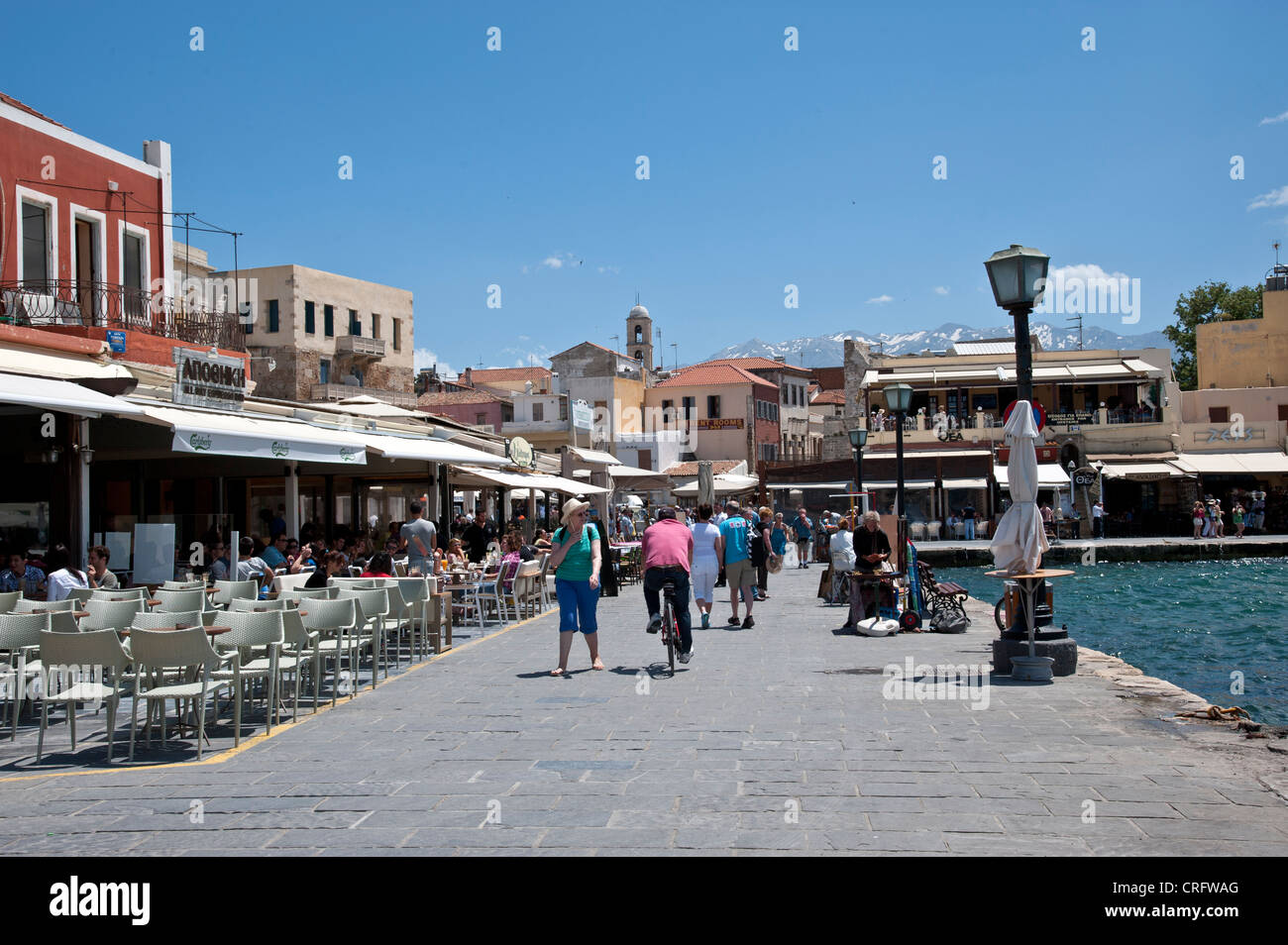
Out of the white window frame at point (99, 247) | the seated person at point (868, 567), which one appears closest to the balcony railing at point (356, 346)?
the white window frame at point (99, 247)

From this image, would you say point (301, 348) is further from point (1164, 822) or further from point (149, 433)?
point (1164, 822)

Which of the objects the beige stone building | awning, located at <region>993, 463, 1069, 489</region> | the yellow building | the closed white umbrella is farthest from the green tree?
the closed white umbrella


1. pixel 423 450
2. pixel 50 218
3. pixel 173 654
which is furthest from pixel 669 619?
pixel 50 218

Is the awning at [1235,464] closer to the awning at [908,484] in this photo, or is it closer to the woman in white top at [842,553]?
the awning at [908,484]

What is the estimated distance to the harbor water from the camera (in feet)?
46.1

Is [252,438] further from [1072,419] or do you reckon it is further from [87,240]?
[1072,419]

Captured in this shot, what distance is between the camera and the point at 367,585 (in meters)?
11.0

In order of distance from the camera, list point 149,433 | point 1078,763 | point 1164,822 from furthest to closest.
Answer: point 149,433, point 1078,763, point 1164,822

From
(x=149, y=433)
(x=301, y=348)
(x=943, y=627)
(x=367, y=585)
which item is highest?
(x=301, y=348)

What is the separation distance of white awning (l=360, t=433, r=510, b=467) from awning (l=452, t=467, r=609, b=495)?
5.44 ft

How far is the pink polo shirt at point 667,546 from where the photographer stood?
10797mm
